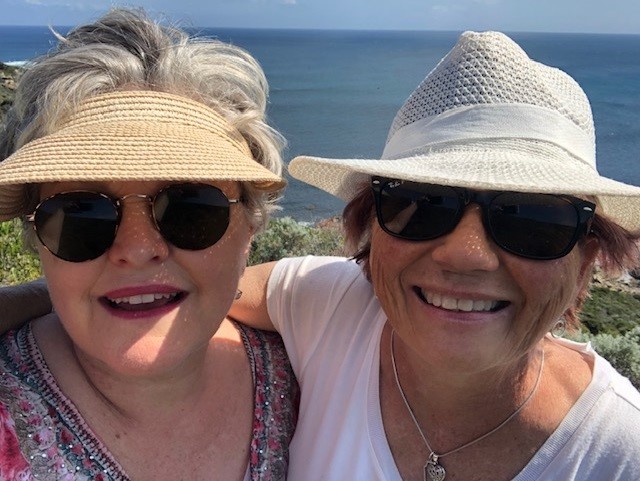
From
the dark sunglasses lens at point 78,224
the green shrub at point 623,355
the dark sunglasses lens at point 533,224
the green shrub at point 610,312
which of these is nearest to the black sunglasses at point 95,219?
the dark sunglasses lens at point 78,224

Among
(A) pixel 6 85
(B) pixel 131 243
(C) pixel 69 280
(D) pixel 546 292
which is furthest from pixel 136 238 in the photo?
(A) pixel 6 85

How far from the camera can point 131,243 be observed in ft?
5.97

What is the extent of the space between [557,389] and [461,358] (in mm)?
423

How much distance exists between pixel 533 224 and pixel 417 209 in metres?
0.36

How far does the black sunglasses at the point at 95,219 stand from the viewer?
5.84ft

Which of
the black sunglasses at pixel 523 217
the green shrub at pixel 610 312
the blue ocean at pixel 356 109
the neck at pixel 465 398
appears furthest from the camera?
the blue ocean at pixel 356 109

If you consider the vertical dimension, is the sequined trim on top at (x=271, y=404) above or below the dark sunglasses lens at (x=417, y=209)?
below

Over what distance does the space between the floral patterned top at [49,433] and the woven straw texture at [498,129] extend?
3.63ft

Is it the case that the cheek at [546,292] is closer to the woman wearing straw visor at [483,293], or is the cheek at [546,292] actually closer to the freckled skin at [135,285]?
the woman wearing straw visor at [483,293]

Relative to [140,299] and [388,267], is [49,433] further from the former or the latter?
[388,267]

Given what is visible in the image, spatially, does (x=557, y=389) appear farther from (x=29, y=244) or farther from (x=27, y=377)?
(x=29, y=244)

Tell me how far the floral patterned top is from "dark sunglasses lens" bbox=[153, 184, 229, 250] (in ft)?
2.20

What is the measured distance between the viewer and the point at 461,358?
1.95 metres

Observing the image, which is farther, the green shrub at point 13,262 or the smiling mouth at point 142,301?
the green shrub at point 13,262
